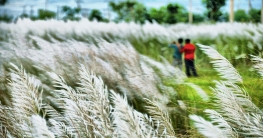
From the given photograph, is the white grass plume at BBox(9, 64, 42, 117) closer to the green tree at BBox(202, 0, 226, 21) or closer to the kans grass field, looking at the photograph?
the kans grass field

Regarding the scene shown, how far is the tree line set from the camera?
256cm

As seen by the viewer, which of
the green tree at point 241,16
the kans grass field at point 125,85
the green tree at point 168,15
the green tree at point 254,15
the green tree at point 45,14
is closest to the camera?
the kans grass field at point 125,85

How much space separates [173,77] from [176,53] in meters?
1.78

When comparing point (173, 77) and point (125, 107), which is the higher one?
point (125, 107)

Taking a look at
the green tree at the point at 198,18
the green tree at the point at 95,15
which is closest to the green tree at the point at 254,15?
the green tree at the point at 198,18

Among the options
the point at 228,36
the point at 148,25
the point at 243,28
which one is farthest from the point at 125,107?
the point at 148,25

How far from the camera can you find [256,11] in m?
2.33

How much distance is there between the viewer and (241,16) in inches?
98.3

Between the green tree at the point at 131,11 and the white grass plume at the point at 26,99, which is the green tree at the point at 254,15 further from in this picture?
the white grass plume at the point at 26,99

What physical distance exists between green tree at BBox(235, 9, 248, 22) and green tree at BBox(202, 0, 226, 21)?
12 cm

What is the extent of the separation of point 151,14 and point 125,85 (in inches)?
75.1

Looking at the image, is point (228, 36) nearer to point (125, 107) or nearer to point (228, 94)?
point (228, 94)

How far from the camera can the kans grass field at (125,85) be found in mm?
937

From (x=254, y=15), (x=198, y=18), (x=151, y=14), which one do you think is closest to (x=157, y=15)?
(x=151, y=14)
